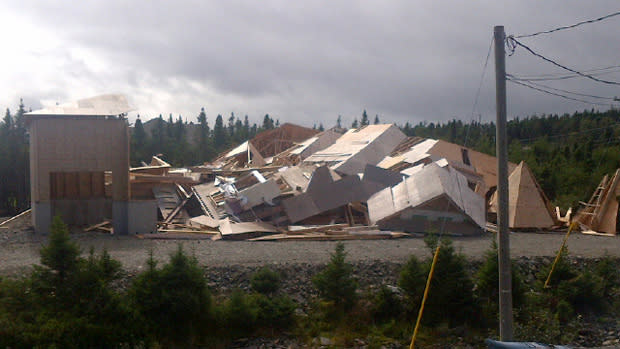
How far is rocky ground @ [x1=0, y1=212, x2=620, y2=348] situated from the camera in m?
12.1

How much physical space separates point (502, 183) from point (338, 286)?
404cm

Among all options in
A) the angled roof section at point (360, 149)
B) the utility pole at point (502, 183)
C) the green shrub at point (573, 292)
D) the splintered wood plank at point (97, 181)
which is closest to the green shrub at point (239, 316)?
the utility pole at point (502, 183)

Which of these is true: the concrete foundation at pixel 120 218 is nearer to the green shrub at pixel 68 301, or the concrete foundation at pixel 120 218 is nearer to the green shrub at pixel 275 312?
the green shrub at pixel 68 301

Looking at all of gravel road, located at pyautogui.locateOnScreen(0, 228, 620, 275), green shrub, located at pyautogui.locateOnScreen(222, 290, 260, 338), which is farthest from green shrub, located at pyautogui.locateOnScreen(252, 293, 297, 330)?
gravel road, located at pyautogui.locateOnScreen(0, 228, 620, 275)

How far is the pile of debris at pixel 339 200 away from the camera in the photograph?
58.5ft

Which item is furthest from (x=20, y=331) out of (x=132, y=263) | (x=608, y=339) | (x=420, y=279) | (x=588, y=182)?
(x=588, y=182)

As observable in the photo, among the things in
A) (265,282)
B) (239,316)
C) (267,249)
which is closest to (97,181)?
(267,249)

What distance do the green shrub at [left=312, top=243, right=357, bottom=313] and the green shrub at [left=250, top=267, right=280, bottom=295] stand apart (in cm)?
100

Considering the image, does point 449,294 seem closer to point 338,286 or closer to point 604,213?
point 338,286

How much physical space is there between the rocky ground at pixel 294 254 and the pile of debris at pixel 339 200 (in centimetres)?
97

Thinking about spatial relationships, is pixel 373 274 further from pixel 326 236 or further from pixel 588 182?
pixel 588 182

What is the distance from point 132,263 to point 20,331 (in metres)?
4.21

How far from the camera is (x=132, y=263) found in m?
13.1

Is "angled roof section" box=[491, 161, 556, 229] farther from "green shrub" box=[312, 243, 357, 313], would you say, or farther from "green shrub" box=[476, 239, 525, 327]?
→ "green shrub" box=[312, 243, 357, 313]
